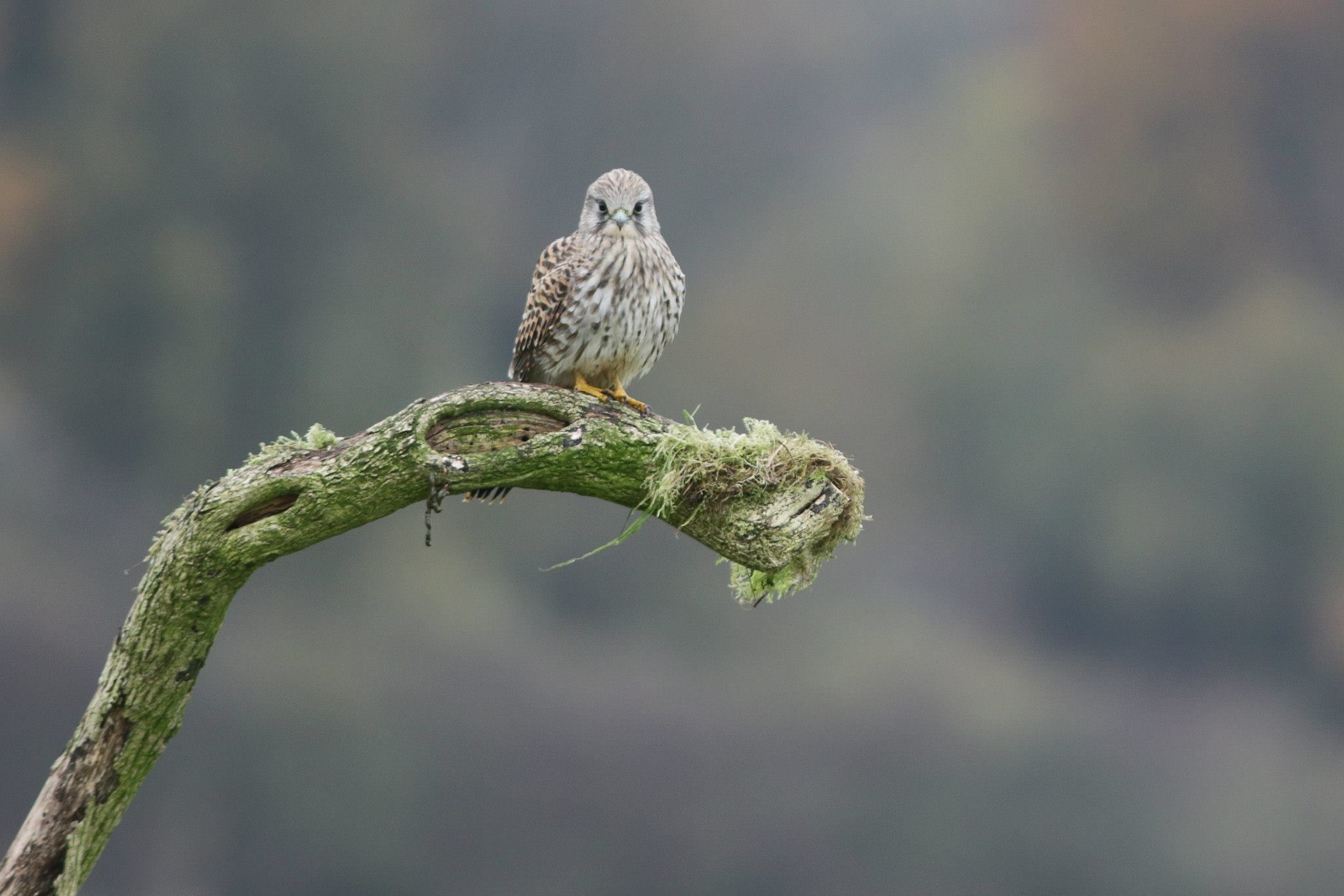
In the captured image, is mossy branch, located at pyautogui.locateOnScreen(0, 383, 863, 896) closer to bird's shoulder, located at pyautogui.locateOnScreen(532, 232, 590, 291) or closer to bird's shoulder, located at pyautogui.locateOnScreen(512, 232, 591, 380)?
bird's shoulder, located at pyautogui.locateOnScreen(512, 232, 591, 380)

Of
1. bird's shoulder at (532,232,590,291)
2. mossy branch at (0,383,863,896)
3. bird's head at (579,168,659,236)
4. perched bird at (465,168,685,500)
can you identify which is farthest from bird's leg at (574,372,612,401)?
bird's head at (579,168,659,236)

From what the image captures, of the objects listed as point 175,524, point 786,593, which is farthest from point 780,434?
point 175,524

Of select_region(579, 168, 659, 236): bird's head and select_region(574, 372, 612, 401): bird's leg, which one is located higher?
select_region(579, 168, 659, 236): bird's head

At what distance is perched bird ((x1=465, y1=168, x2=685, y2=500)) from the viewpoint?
426 cm

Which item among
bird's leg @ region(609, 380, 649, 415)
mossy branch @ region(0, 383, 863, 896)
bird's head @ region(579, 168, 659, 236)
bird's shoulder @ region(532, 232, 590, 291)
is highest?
bird's head @ region(579, 168, 659, 236)

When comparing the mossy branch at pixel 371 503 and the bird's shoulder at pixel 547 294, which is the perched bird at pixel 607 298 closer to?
the bird's shoulder at pixel 547 294

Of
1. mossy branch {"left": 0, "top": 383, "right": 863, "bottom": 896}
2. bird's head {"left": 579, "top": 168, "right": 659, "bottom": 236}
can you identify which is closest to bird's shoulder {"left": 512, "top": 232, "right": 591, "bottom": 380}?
bird's head {"left": 579, "top": 168, "right": 659, "bottom": 236}

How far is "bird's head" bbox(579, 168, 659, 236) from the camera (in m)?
4.33

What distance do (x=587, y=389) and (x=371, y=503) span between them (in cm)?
98

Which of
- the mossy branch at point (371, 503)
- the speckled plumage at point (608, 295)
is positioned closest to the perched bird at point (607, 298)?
the speckled plumage at point (608, 295)

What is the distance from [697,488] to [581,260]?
104 cm

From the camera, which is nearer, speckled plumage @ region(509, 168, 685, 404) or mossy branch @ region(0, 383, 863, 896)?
mossy branch @ region(0, 383, 863, 896)

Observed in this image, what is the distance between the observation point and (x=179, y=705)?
400 cm

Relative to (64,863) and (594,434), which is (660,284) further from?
(64,863)
